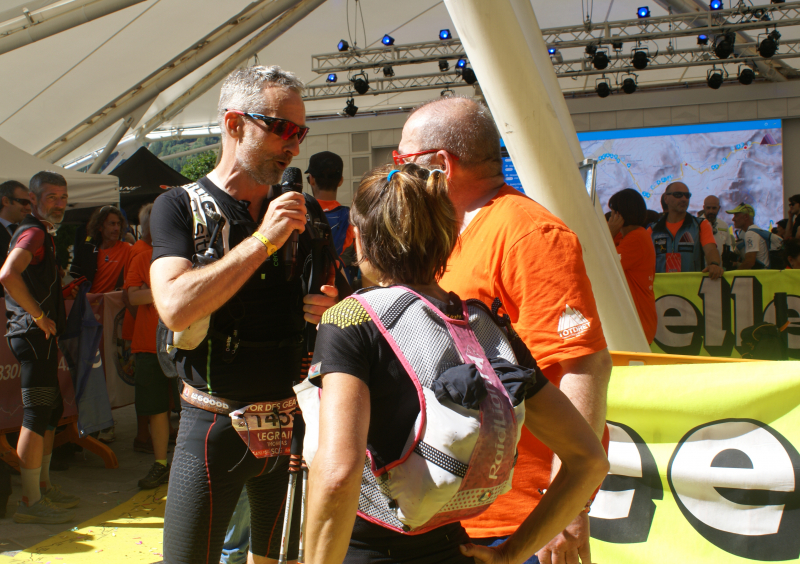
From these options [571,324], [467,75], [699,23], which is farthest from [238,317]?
[699,23]

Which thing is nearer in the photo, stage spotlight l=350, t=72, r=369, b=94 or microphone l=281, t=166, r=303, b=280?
microphone l=281, t=166, r=303, b=280

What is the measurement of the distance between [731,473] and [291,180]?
214cm

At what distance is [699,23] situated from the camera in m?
13.5

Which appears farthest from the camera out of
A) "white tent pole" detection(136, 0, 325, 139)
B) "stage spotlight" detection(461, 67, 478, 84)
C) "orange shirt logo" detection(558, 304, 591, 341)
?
"stage spotlight" detection(461, 67, 478, 84)

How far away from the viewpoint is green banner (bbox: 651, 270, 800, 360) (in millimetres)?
6562

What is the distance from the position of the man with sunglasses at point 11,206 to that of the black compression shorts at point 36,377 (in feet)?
3.77

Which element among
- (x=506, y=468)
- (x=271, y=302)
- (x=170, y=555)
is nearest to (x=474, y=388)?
(x=506, y=468)

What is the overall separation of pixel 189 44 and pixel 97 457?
10.0 m

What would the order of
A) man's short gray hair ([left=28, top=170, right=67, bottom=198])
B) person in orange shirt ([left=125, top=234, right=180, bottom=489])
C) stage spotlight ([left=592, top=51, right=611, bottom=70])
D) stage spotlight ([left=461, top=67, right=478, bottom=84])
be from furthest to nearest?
stage spotlight ([left=461, top=67, right=478, bottom=84]) < stage spotlight ([left=592, top=51, right=611, bottom=70]) < person in orange shirt ([left=125, top=234, right=180, bottom=489]) < man's short gray hair ([left=28, top=170, right=67, bottom=198])

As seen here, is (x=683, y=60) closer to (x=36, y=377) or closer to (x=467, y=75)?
(x=467, y=75)

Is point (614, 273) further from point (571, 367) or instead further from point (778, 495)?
point (571, 367)

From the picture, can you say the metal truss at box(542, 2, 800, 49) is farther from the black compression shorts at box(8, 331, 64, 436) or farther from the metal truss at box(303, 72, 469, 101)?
the black compression shorts at box(8, 331, 64, 436)

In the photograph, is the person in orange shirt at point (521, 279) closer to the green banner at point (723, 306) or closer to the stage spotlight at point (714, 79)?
the green banner at point (723, 306)

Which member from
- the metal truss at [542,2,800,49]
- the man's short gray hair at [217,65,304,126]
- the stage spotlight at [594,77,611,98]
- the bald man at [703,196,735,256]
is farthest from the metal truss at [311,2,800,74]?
the man's short gray hair at [217,65,304,126]
